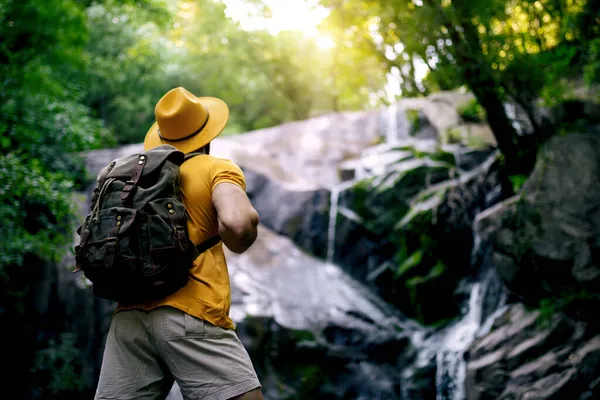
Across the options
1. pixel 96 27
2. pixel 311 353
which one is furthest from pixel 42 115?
pixel 96 27

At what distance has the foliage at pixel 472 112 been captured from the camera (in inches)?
423

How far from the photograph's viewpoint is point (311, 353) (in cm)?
732

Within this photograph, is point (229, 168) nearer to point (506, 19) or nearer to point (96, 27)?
point (506, 19)

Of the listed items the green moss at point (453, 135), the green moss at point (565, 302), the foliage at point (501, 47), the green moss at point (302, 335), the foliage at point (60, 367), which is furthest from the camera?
the green moss at point (453, 135)

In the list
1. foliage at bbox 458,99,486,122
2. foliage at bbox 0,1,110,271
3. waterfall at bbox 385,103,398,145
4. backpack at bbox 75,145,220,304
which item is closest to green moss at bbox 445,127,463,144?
foliage at bbox 458,99,486,122

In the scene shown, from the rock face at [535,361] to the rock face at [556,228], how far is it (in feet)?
1.04

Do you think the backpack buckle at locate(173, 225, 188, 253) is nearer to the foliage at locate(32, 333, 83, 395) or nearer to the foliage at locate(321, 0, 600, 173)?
the foliage at locate(321, 0, 600, 173)

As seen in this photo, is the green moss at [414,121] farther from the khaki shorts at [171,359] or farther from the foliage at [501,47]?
the khaki shorts at [171,359]

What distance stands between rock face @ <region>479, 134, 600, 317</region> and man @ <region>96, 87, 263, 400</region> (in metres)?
4.85

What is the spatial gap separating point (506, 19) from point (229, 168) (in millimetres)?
5629

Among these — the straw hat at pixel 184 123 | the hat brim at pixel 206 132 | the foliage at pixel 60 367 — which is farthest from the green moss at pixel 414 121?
the straw hat at pixel 184 123

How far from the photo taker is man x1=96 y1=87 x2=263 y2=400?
6.46ft

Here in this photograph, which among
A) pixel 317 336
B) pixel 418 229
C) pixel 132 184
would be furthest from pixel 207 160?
pixel 418 229

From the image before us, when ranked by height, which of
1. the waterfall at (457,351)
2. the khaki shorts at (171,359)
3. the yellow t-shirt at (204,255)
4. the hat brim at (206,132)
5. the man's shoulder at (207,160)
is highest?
the hat brim at (206,132)
